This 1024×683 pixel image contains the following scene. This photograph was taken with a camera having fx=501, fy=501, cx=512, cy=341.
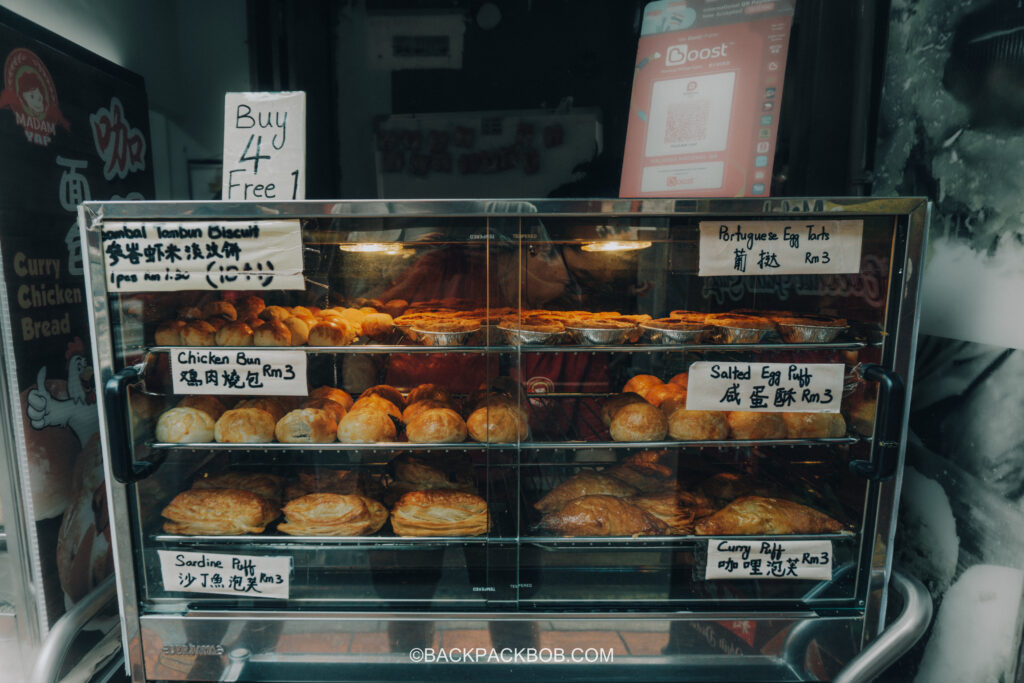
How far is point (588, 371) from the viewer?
2756mm

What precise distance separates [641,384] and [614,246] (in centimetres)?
74

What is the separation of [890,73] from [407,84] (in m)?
2.69

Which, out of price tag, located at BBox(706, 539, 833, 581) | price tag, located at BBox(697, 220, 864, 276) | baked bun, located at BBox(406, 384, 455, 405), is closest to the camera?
price tag, located at BBox(697, 220, 864, 276)

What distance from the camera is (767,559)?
6.93 feet

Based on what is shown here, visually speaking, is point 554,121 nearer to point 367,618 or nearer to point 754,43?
point 754,43

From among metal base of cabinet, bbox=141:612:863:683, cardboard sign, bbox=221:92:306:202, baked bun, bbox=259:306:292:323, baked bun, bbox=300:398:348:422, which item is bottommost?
metal base of cabinet, bbox=141:612:863:683

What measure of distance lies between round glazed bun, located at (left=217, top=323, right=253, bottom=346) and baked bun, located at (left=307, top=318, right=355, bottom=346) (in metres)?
0.26

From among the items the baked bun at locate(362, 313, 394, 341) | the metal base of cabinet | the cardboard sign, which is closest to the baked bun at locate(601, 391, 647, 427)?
the metal base of cabinet

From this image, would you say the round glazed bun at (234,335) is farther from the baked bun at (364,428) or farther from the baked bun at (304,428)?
the baked bun at (364,428)

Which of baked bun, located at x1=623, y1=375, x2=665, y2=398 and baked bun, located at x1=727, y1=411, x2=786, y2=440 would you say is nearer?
baked bun, located at x1=727, y1=411, x2=786, y2=440

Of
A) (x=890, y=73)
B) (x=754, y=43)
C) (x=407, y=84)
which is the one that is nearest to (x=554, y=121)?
(x=407, y=84)

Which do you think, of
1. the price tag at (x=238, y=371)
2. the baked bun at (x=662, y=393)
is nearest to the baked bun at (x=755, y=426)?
the baked bun at (x=662, y=393)

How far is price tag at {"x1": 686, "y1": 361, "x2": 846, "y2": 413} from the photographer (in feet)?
6.76

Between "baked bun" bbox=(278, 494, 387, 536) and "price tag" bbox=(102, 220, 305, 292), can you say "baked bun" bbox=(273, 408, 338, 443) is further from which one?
"price tag" bbox=(102, 220, 305, 292)
